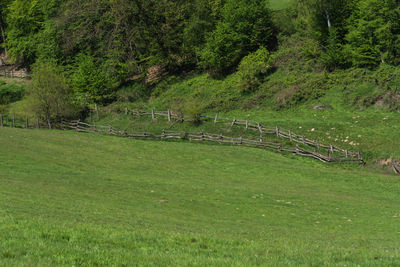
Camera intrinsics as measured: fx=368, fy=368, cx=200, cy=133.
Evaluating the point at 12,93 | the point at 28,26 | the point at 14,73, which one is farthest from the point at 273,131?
the point at 28,26

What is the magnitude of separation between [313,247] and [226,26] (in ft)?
204

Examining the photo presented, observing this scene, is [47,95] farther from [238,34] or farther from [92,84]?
[238,34]

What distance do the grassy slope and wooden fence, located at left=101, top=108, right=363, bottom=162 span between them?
2585mm

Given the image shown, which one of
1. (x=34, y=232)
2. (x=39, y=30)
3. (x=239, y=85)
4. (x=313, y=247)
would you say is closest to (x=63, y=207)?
(x=34, y=232)

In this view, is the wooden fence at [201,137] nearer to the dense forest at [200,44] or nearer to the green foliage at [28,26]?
the dense forest at [200,44]

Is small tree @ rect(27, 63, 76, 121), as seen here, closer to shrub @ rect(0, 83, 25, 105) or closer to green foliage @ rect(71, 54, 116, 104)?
green foliage @ rect(71, 54, 116, 104)

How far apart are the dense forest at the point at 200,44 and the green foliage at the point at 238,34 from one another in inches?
7.4

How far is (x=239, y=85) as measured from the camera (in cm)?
6247

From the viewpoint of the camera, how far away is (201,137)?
157 feet

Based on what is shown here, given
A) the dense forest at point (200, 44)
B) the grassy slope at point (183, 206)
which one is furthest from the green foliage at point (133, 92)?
the grassy slope at point (183, 206)

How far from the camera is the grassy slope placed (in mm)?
10156

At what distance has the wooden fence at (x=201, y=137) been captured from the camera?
129 feet

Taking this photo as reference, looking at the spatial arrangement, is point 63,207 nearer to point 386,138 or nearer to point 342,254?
point 342,254

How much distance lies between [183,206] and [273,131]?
27.1 m
